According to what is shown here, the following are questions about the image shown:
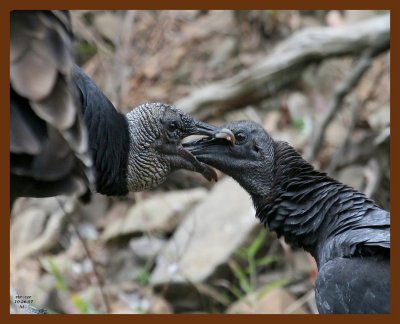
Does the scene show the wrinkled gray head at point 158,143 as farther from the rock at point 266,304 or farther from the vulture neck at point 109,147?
the rock at point 266,304

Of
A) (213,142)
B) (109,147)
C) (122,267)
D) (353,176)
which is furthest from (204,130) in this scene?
(122,267)

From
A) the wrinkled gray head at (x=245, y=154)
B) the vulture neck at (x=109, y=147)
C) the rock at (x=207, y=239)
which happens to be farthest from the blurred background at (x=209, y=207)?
the vulture neck at (x=109, y=147)

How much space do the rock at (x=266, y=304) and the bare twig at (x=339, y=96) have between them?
1.67 metres

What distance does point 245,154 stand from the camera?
504 cm

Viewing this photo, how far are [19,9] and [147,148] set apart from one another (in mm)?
1447

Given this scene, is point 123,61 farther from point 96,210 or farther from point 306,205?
point 306,205

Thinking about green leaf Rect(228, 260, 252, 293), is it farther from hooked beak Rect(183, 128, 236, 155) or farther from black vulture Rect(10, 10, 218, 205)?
black vulture Rect(10, 10, 218, 205)

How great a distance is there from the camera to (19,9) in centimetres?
364

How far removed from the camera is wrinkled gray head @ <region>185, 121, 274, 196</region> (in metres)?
4.98

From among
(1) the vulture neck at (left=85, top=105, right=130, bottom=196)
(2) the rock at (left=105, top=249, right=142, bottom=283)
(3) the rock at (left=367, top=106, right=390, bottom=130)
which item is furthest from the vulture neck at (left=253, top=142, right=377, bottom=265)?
(2) the rock at (left=105, top=249, right=142, bottom=283)

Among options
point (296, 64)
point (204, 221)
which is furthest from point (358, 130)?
point (204, 221)

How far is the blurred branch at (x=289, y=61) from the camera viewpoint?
828cm

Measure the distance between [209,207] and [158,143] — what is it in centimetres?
369

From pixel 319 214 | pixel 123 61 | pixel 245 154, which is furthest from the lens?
pixel 123 61
